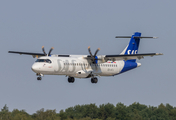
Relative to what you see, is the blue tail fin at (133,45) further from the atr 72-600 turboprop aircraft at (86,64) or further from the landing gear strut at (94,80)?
the landing gear strut at (94,80)

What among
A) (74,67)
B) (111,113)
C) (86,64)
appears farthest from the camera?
(111,113)

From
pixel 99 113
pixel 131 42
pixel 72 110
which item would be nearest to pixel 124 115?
pixel 99 113

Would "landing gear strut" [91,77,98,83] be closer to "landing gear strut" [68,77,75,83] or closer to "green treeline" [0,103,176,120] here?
"landing gear strut" [68,77,75,83]

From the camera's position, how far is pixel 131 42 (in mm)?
52438

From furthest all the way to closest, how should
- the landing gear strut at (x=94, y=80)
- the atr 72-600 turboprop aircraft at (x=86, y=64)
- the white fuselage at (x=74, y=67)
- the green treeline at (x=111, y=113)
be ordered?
the green treeline at (x=111, y=113) < the landing gear strut at (x=94, y=80) < the atr 72-600 turboprop aircraft at (x=86, y=64) < the white fuselage at (x=74, y=67)

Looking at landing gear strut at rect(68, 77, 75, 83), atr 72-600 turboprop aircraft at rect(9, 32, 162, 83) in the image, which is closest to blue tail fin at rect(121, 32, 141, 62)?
atr 72-600 turboprop aircraft at rect(9, 32, 162, 83)

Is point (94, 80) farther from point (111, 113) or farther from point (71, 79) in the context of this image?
point (111, 113)

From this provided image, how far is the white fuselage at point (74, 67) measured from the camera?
4188 cm

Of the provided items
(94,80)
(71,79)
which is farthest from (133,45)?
(71,79)

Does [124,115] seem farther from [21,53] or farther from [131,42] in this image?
[21,53]

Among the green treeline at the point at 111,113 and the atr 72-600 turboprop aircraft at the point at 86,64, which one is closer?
the atr 72-600 turboprop aircraft at the point at 86,64

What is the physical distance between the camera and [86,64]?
46.3 metres

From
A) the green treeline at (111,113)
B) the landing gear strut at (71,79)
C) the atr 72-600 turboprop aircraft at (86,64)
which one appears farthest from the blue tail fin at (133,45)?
the green treeline at (111,113)

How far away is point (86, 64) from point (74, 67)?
2108mm
